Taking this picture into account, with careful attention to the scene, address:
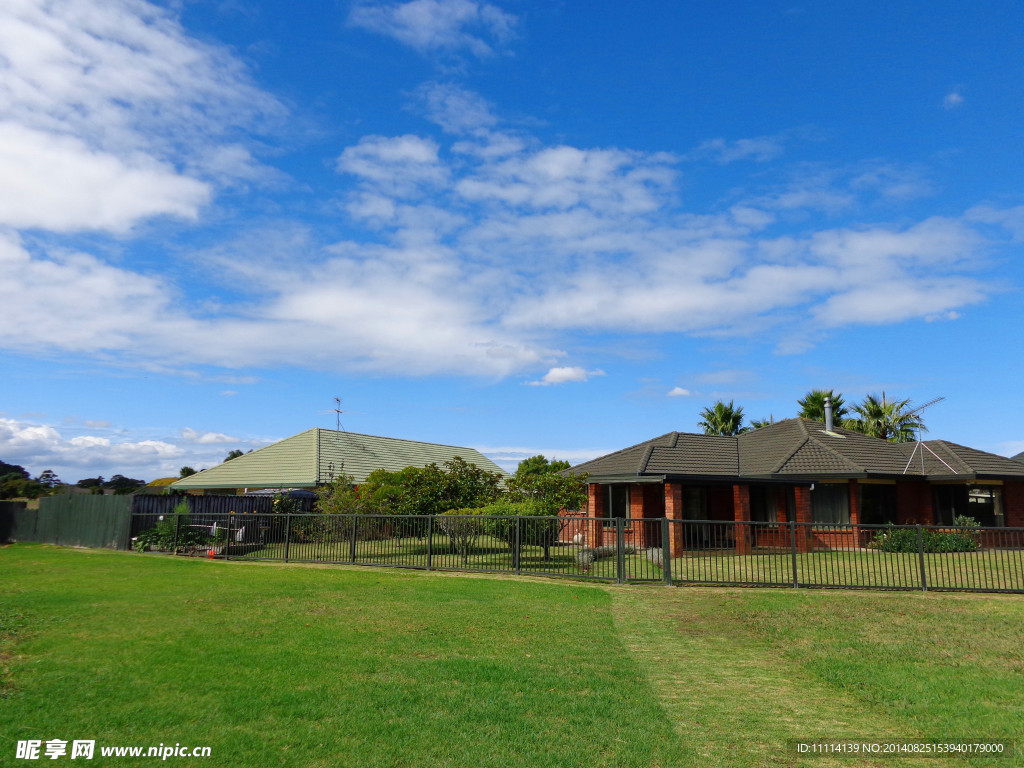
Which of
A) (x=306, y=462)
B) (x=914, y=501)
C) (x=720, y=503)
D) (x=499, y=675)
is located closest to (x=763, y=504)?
(x=720, y=503)

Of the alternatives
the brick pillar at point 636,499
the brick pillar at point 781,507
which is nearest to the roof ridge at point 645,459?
the brick pillar at point 636,499

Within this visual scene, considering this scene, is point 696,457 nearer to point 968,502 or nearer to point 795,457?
point 795,457

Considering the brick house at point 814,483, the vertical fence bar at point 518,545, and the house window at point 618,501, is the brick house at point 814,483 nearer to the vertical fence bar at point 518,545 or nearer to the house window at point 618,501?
the house window at point 618,501

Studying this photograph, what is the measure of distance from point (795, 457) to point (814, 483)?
168 centimetres

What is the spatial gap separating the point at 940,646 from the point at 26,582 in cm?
1650

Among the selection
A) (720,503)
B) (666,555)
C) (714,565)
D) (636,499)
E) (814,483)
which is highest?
(814,483)

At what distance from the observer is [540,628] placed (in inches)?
377

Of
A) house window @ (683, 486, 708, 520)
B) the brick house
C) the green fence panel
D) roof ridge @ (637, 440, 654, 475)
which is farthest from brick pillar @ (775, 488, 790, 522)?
the green fence panel

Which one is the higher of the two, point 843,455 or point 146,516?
point 843,455

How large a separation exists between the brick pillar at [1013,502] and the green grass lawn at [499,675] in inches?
646

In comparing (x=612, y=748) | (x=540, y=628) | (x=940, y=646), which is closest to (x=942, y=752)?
(x=612, y=748)

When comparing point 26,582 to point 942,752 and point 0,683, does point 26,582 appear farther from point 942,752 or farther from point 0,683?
point 942,752

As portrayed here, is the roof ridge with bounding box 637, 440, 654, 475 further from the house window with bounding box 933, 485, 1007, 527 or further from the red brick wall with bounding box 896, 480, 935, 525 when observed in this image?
the house window with bounding box 933, 485, 1007, 527

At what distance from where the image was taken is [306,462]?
35.3 meters
